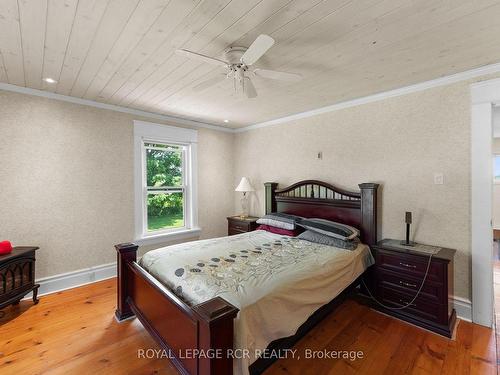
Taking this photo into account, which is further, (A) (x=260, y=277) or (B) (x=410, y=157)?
(B) (x=410, y=157)

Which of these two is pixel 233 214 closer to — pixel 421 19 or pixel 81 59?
pixel 81 59

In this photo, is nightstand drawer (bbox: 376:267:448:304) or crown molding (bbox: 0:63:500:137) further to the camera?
crown molding (bbox: 0:63:500:137)

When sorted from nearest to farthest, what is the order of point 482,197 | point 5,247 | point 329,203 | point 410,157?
point 482,197
point 5,247
point 410,157
point 329,203

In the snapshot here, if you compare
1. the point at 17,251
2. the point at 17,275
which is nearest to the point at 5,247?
the point at 17,251

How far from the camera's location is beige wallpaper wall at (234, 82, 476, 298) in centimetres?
246

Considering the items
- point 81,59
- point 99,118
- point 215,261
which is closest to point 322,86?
point 215,261

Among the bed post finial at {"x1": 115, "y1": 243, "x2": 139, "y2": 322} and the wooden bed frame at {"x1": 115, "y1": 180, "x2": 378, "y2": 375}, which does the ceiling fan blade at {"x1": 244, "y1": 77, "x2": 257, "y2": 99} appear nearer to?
the wooden bed frame at {"x1": 115, "y1": 180, "x2": 378, "y2": 375}

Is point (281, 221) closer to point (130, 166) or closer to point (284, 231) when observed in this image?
point (284, 231)

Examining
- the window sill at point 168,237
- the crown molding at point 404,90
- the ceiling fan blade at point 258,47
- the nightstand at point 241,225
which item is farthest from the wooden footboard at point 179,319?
the crown molding at point 404,90

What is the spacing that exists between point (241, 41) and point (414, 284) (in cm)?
273

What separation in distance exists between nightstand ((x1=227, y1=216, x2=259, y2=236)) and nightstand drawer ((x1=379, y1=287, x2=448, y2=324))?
6.81 ft

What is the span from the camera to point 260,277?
1.85 meters

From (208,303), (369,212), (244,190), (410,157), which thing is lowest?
(208,303)

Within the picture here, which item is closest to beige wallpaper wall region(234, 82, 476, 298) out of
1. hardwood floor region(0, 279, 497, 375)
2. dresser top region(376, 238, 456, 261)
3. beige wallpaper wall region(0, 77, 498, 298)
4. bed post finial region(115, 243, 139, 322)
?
beige wallpaper wall region(0, 77, 498, 298)
